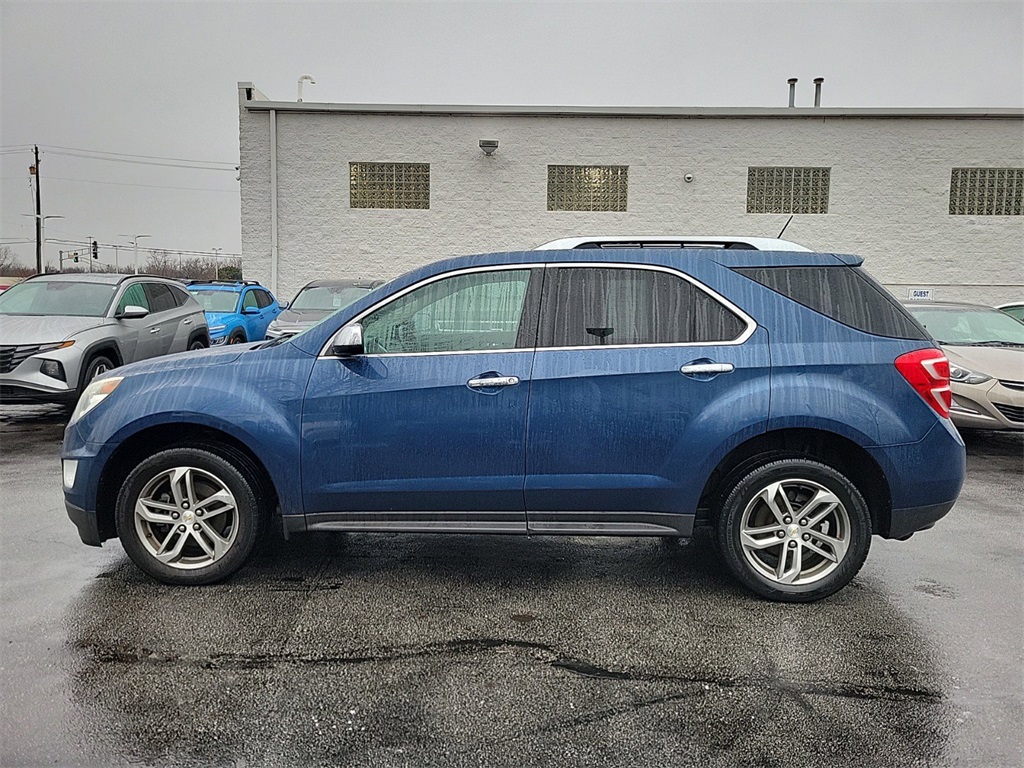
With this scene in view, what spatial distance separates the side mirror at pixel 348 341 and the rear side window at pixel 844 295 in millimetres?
2032

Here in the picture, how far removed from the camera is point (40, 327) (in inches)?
368

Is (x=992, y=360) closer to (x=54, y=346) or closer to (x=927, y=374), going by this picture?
(x=927, y=374)

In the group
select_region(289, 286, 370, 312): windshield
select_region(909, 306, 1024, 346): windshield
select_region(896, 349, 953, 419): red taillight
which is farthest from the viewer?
select_region(289, 286, 370, 312): windshield

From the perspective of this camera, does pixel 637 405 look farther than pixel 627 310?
No

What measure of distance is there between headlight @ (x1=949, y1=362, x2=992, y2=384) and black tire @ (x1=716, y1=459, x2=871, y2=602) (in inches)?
193

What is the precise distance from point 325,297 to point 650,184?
9907mm

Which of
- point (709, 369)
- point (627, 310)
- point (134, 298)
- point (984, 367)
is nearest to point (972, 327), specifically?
point (984, 367)

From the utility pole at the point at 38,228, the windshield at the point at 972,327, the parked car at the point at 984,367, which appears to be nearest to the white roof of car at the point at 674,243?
Answer: the parked car at the point at 984,367

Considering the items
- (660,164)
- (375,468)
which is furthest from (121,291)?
(660,164)

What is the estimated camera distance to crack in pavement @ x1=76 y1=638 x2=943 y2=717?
3.25 metres

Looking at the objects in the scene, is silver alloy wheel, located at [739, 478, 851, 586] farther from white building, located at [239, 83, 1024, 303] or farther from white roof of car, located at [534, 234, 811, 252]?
white building, located at [239, 83, 1024, 303]

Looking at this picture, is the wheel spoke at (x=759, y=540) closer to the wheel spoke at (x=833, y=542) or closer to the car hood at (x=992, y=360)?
the wheel spoke at (x=833, y=542)

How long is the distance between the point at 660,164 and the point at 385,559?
55.9 ft

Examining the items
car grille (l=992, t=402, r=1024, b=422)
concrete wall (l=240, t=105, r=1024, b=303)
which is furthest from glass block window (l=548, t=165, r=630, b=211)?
car grille (l=992, t=402, r=1024, b=422)
